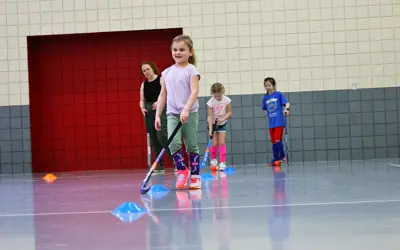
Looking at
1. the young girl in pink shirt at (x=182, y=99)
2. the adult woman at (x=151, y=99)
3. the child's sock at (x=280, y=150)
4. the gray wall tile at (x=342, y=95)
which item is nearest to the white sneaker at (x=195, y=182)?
the young girl in pink shirt at (x=182, y=99)

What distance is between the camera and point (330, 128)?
10883 millimetres

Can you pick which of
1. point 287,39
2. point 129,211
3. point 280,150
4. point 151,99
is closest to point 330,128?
point 280,150

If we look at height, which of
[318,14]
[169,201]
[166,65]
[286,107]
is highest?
[318,14]

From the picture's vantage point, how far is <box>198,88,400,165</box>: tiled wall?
427 inches

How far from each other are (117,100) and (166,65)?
1.04 meters

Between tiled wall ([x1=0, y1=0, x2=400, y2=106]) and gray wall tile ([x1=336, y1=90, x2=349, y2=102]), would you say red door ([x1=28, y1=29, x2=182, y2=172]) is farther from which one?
gray wall tile ([x1=336, y1=90, x2=349, y2=102])

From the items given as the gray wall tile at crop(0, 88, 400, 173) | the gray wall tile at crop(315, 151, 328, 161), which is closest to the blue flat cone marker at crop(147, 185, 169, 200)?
the gray wall tile at crop(0, 88, 400, 173)

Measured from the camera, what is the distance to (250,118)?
10938mm

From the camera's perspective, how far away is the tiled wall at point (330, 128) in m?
10.8

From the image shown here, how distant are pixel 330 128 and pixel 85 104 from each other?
4.17m

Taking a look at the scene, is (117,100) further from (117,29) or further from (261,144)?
(261,144)

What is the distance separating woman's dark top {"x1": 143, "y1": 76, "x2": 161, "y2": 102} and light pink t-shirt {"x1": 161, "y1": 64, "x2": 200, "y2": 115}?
3.00m

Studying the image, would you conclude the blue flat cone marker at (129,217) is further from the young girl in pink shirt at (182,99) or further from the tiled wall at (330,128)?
the tiled wall at (330,128)

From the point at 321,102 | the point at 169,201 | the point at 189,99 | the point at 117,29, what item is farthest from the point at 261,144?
the point at 169,201
